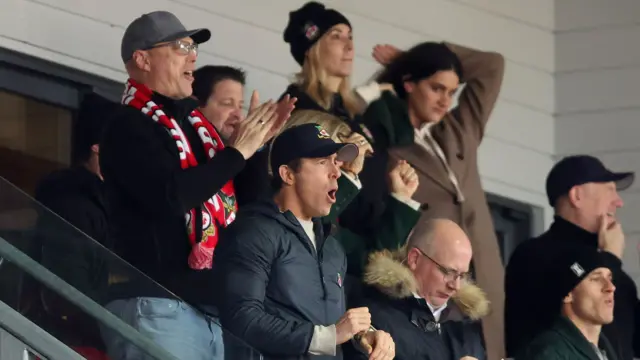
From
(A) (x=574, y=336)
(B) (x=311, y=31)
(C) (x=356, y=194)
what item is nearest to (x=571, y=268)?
(A) (x=574, y=336)

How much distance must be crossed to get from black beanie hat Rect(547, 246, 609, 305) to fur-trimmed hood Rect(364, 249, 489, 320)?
1.95 feet

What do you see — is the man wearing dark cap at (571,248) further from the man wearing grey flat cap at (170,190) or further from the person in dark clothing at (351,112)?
the man wearing grey flat cap at (170,190)

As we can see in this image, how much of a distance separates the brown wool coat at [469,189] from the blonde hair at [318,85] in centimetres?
29

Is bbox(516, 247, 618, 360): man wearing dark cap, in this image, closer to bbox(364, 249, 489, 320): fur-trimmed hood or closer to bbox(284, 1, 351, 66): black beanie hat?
bbox(364, 249, 489, 320): fur-trimmed hood

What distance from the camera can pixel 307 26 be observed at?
5496 mm

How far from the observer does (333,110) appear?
529cm

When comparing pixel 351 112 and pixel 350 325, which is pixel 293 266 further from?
pixel 351 112

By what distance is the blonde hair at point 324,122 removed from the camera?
16.4ft

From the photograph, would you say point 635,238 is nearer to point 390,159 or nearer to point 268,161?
point 390,159

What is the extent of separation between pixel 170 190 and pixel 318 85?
1.15 m

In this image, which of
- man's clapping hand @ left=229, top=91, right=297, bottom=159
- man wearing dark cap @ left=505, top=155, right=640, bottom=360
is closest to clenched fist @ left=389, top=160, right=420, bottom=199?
man wearing dark cap @ left=505, top=155, right=640, bottom=360

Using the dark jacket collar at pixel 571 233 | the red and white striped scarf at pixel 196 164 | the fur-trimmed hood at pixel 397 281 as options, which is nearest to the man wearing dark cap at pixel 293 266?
the red and white striped scarf at pixel 196 164

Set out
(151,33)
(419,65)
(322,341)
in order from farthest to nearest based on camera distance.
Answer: (419,65)
(151,33)
(322,341)

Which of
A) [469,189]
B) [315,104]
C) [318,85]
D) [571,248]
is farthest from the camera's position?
[469,189]
